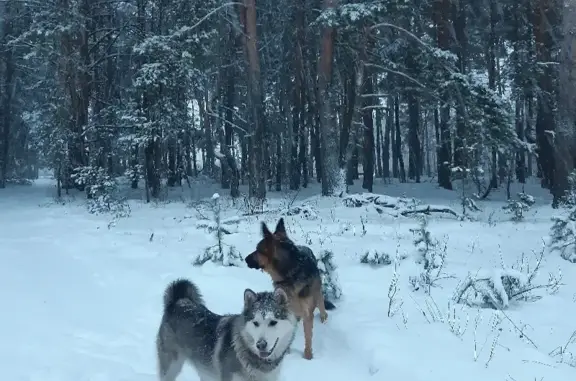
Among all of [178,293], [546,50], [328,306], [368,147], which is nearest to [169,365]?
[178,293]

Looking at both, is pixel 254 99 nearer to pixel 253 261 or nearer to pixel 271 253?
pixel 253 261

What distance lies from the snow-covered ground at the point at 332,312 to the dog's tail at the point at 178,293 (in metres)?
0.81

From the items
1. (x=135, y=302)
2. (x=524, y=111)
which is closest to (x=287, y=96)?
(x=524, y=111)

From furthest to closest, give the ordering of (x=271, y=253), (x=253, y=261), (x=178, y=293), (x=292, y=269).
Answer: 1. (x=253, y=261)
2. (x=271, y=253)
3. (x=292, y=269)
4. (x=178, y=293)

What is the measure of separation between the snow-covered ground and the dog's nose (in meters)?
1.47

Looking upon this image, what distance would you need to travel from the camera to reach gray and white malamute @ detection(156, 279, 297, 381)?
16.4 ft

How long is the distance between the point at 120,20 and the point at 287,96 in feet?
31.5

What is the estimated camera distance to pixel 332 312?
805 cm

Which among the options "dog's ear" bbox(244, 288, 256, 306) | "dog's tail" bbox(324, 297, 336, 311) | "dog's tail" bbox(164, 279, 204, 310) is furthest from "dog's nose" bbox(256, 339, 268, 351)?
"dog's tail" bbox(324, 297, 336, 311)

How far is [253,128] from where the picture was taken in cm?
2084

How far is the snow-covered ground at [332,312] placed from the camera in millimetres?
6016

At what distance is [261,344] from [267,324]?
20 cm

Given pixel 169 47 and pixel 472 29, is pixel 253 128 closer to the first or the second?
pixel 169 47

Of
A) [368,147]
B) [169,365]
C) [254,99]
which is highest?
[254,99]
